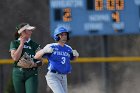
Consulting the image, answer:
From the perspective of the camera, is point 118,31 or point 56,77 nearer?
point 56,77

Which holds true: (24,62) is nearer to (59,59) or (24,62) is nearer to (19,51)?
(19,51)

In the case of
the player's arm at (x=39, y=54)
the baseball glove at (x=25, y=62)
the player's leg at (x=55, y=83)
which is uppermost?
the player's arm at (x=39, y=54)

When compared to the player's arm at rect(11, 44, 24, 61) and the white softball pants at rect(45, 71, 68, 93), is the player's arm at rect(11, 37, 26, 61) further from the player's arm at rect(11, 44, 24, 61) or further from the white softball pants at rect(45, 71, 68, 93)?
the white softball pants at rect(45, 71, 68, 93)

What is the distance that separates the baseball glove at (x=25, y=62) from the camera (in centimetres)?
852

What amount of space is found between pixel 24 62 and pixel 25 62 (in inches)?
0.8

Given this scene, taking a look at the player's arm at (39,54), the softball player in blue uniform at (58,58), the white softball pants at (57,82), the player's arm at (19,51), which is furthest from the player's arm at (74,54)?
the player's arm at (19,51)

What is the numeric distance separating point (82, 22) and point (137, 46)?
3594mm

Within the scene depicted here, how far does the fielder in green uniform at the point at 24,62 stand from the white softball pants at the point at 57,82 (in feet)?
0.77

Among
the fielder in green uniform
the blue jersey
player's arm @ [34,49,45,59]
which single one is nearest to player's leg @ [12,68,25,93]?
the fielder in green uniform

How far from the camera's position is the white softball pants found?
8375 millimetres

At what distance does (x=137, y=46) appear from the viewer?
16.4 m

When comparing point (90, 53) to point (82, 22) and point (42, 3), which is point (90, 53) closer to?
point (42, 3)

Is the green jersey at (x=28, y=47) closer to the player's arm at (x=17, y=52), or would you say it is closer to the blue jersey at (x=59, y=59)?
the player's arm at (x=17, y=52)

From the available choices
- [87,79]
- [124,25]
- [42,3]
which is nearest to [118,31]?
[124,25]
